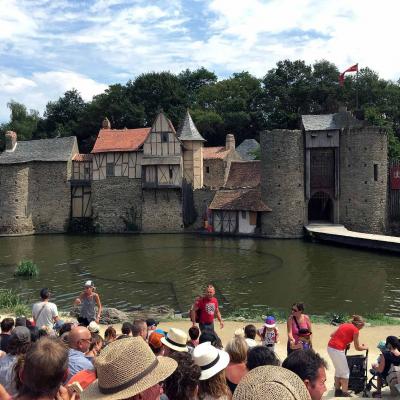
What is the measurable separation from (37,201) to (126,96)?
883 inches

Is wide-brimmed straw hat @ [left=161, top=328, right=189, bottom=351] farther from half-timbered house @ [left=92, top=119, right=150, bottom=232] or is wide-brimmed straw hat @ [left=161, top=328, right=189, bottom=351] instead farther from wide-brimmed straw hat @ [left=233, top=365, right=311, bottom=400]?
half-timbered house @ [left=92, top=119, right=150, bottom=232]

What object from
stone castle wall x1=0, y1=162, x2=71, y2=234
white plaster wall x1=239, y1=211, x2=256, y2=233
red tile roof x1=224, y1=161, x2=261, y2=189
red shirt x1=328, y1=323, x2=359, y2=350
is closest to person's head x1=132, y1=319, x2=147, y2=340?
red shirt x1=328, y1=323, x2=359, y2=350

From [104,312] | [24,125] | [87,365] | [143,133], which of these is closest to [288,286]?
[104,312]

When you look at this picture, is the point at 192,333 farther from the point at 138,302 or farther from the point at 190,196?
the point at 190,196

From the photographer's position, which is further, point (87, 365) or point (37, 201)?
point (37, 201)

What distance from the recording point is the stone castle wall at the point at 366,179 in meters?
28.3

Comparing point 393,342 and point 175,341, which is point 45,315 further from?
point 393,342

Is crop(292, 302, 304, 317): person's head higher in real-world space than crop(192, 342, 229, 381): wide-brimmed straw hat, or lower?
lower

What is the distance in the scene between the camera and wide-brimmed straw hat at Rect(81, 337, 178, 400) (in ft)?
9.14

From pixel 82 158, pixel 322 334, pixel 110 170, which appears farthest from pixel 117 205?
pixel 322 334

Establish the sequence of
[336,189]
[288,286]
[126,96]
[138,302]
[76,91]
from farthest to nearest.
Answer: [76,91] < [126,96] < [336,189] < [288,286] < [138,302]

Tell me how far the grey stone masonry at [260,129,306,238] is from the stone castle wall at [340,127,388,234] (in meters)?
3.05

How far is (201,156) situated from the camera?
112 ft

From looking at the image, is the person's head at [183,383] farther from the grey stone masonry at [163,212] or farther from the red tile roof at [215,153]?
the red tile roof at [215,153]
